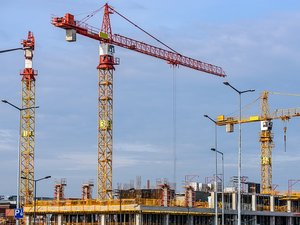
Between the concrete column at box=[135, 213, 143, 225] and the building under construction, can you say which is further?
the building under construction

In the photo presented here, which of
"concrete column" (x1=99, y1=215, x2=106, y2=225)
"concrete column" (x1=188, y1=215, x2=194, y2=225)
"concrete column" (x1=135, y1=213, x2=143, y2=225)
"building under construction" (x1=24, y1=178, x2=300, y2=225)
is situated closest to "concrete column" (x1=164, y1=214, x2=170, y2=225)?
"building under construction" (x1=24, y1=178, x2=300, y2=225)

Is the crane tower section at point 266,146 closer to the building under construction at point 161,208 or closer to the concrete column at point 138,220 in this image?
the building under construction at point 161,208

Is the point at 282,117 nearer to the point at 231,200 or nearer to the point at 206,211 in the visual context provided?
the point at 231,200

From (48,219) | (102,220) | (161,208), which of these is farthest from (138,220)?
(48,219)

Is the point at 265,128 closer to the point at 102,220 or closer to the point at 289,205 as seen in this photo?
the point at 289,205

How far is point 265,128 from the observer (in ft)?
590

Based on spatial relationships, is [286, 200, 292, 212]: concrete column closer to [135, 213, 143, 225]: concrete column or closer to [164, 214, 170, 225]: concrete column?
[164, 214, 170, 225]: concrete column

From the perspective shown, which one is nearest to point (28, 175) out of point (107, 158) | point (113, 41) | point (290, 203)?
point (107, 158)

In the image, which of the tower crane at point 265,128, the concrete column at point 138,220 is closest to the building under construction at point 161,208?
the concrete column at point 138,220

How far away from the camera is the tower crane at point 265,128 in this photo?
176750 millimetres

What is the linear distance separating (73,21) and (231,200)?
4486 cm

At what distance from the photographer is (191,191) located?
4734 inches

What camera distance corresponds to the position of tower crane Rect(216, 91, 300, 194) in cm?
17675

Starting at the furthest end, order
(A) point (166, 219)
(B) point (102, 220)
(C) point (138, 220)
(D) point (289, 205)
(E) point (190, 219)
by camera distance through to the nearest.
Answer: (D) point (289, 205) → (E) point (190, 219) → (B) point (102, 220) → (A) point (166, 219) → (C) point (138, 220)
